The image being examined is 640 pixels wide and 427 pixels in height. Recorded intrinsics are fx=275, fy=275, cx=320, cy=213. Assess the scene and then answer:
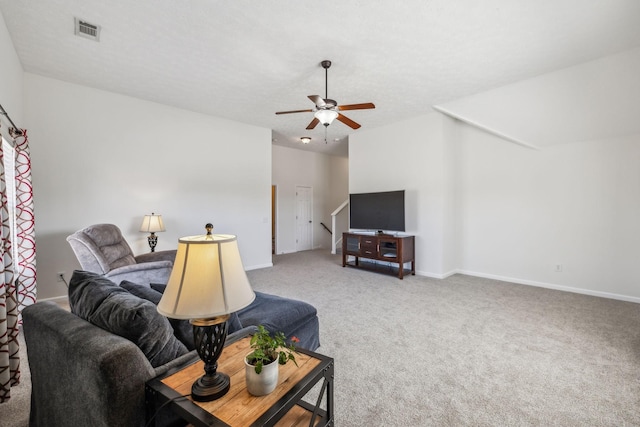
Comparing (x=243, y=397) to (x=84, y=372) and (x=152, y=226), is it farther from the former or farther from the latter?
(x=152, y=226)

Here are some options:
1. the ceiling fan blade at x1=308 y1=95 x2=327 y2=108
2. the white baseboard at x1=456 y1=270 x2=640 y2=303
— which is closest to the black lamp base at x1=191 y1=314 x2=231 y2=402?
the ceiling fan blade at x1=308 y1=95 x2=327 y2=108

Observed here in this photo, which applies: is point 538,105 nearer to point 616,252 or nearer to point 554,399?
point 616,252

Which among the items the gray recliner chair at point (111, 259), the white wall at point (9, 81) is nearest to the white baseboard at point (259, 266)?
the gray recliner chair at point (111, 259)

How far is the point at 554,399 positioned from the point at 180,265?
253 cm

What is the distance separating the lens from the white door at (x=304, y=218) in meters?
8.08

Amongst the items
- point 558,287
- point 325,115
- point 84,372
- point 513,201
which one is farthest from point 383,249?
point 84,372

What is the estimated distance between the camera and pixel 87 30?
A: 2701 mm

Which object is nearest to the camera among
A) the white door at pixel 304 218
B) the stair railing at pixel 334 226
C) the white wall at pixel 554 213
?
the white wall at pixel 554 213

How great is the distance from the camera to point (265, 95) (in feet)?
13.9

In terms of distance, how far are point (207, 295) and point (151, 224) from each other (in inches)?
148

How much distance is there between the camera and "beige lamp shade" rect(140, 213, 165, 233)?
13.3 feet

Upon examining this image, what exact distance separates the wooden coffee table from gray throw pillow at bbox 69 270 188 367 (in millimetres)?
132

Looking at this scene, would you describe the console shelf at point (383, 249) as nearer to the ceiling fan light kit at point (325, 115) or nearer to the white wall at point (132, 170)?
the white wall at point (132, 170)

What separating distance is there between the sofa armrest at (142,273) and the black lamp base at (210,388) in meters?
2.28
